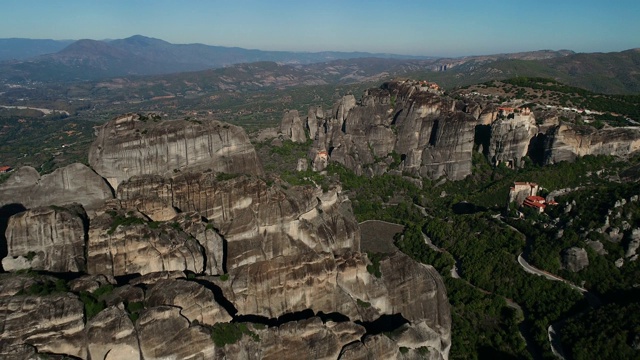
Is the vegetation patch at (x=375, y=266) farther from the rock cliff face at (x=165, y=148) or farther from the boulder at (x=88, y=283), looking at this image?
the boulder at (x=88, y=283)

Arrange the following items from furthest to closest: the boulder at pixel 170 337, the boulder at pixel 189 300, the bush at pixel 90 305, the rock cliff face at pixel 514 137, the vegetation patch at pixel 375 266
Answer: the rock cliff face at pixel 514 137, the vegetation patch at pixel 375 266, the boulder at pixel 189 300, the bush at pixel 90 305, the boulder at pixel 170 337

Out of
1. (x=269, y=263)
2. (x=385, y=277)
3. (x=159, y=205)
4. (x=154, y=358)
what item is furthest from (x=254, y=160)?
(x=154, y=358)

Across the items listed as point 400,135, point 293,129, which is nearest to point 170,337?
point 400,135

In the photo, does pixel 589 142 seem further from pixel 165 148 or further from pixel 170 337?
pixel 170 337

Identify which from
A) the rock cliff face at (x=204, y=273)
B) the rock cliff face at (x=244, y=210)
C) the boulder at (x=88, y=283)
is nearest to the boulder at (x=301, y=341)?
the rock cliff face at (x=204, y=273)

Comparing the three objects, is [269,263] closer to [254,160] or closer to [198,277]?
[198,277]

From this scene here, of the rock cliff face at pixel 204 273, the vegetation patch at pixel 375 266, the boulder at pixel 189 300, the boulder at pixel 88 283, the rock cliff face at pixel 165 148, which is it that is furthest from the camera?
the rock cliff face at pixel 165 148

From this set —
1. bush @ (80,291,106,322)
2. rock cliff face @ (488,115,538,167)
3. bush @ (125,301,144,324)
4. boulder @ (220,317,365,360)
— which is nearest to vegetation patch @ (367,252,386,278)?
boulder @ (220,317,365,360)
